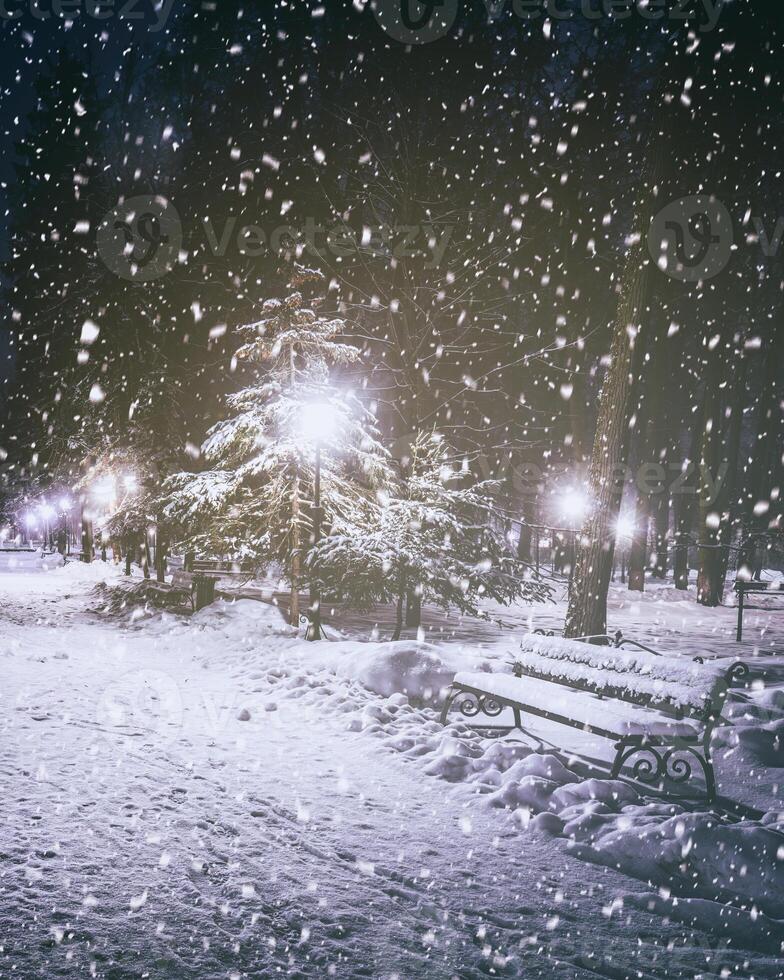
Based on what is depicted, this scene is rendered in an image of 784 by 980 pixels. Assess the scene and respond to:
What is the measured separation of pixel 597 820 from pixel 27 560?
34434 millimetres

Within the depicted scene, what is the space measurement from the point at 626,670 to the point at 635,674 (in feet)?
0.40

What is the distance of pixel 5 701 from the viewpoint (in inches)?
306

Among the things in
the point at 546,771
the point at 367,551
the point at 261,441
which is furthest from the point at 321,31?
the point at 546,771

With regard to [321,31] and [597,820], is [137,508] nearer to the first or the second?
[321,31]

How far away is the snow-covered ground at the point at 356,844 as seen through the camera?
3.32 m

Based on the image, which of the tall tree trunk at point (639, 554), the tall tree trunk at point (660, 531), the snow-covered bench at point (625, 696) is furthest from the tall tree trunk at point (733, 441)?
the snow-covered bench at point (625, 696)

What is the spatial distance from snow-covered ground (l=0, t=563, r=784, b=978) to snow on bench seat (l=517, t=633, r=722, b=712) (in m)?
0.76

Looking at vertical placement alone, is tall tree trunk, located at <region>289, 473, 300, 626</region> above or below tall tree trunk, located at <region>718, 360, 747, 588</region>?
below

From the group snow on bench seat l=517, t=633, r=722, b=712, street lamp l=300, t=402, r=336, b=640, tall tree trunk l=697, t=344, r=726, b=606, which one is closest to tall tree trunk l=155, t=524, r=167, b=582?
street lamp l=300, t=402, r=336, b=640

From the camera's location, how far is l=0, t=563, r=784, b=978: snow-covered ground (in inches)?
131


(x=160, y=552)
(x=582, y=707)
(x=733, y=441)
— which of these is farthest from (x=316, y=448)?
(x=733, y=441)

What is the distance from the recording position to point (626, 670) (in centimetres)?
664

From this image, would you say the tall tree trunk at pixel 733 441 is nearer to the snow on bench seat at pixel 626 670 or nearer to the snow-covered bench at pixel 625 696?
the snow on bench seat at pixel 626 670

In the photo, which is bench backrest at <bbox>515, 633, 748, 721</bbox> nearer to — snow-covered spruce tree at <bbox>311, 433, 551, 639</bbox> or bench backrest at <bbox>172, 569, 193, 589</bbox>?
snow-covered spruce tree at <bbox>311, 433, 551, 639</bbox>
